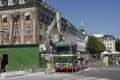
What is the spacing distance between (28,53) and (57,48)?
6050 millimetres

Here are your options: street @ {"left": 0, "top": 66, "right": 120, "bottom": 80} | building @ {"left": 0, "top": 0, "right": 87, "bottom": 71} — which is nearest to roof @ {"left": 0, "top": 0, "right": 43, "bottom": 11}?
building @ {"left": 0, "top": 0, "right": 87, "bottom": 71}

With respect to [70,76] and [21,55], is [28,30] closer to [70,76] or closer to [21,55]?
[21,55]

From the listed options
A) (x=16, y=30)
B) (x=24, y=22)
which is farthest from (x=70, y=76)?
(x=16, y=30)

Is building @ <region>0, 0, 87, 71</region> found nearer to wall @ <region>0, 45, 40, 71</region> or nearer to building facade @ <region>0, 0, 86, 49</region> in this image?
building facade @ <region>0, 0, 86, 49</region>

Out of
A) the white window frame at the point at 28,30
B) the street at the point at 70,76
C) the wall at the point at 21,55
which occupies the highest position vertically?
the white window frame at the point at 28,30

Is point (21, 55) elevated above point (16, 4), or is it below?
below

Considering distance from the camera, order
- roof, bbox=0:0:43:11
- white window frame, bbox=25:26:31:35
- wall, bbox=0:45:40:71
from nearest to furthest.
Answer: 1. wall, bbox=0:45:40:71
2. roof, bbox=0:0:43:11
3. white window frame, bbox=25:26:31:35

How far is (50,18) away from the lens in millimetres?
74062

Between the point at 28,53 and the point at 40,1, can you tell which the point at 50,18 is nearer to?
the point at 40,1

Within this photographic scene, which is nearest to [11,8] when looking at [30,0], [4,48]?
[30,0]

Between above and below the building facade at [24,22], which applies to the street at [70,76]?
below

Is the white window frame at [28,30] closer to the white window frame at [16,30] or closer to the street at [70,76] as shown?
the white window frame at [16,30]

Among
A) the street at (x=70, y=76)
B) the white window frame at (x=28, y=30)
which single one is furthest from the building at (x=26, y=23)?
the street at (x=70, y=76)

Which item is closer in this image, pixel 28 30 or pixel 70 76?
pixel 70 76
